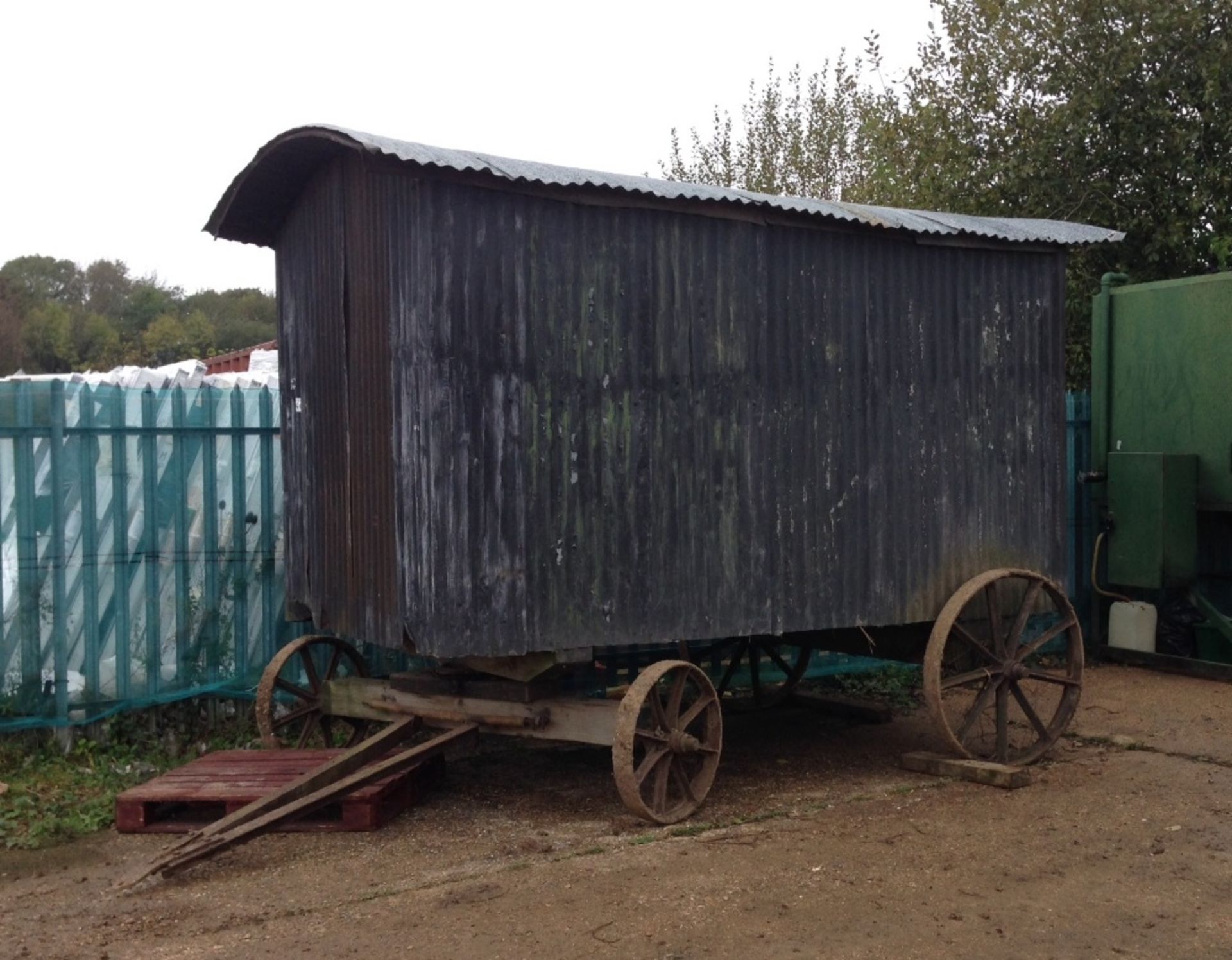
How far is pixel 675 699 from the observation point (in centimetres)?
670

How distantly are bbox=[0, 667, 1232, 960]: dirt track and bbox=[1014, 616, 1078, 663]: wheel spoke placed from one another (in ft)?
2.26

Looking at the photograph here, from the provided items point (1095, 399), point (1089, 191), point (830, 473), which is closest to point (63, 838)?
point (830, 473)

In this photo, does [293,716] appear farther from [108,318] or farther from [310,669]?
[108,318]

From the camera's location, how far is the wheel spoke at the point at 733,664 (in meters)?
9.40

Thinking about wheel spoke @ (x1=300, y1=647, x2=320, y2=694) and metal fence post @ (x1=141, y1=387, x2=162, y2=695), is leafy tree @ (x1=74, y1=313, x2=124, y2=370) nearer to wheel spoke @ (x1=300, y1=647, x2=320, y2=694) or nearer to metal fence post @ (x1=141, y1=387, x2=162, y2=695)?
metal fence post @ (x1=141, y1=387, x2=162, y2=695)

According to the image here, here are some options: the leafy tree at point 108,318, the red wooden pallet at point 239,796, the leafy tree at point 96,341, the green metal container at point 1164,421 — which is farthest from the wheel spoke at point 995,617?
the leafy tree at point 96,341


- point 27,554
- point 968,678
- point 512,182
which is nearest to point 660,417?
point 512,182

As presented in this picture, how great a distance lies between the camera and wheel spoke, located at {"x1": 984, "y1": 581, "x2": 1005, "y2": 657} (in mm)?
7852

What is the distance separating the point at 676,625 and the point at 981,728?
3.14 meters

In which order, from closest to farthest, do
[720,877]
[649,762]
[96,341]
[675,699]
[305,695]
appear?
[720,877] < [649,762] < [675,699] < [305,695] < [96,341]

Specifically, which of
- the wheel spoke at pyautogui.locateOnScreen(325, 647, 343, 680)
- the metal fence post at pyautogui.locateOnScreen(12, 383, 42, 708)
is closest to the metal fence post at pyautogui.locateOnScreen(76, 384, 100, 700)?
the metal fence post at pyautogui.locateOnScreen(12, 383, 42, 708)

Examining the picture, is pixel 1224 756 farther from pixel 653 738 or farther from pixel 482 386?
pixel 482 386

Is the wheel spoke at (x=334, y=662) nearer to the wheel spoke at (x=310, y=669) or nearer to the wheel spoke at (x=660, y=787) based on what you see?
the wheel spoke at (x=310, y=669)

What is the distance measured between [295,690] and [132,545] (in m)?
1.32
